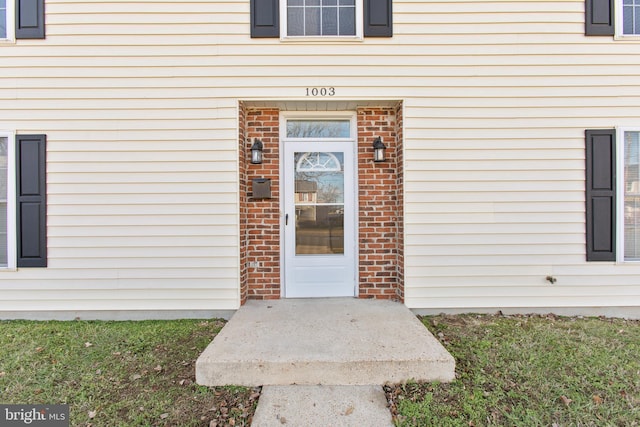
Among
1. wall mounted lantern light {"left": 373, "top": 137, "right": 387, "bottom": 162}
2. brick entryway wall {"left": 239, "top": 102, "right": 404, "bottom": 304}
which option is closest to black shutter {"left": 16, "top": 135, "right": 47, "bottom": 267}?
brick entryway wall {"left": 239, "top": 102, "right": 404, "bottom": 304}

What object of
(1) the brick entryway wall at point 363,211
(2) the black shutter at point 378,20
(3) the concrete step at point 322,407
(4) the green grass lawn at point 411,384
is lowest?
(3) the concrete step at point 322,407

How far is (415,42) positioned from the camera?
365 cm

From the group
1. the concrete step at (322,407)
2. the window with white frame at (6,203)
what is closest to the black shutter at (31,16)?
the window with white frame at (6,203)

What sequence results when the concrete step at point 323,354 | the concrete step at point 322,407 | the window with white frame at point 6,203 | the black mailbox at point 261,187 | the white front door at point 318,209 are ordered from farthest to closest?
the white front door at point 318,209
the black mailbox at point 261,187
the window with white frame at point 6,203
the concrete step at point 323,354
the concrete step at point 322,407

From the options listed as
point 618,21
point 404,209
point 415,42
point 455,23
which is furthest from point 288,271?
point 618,21

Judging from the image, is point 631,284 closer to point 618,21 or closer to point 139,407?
point 618,21

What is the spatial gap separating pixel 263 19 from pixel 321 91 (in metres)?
1.05

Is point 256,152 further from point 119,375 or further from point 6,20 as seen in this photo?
point 6,20

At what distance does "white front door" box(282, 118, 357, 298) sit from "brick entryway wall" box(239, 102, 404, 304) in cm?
12

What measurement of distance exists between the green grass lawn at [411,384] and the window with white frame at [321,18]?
351 centimetres

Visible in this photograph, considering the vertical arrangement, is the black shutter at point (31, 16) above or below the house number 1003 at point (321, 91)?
above

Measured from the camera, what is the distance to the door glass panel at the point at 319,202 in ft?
13.0

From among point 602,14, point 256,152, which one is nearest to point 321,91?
point 256,152

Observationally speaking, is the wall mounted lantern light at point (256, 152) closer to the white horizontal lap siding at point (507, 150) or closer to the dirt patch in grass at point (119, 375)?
the white horizontal lap siding at point (507, 150)
